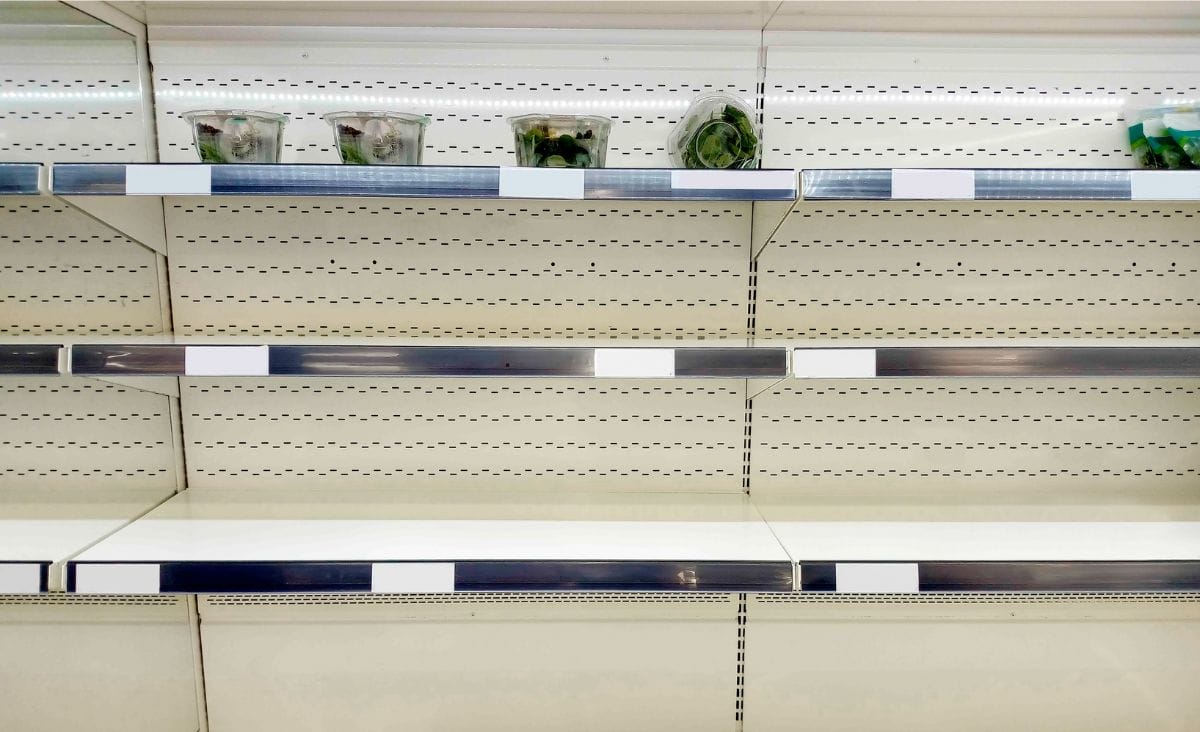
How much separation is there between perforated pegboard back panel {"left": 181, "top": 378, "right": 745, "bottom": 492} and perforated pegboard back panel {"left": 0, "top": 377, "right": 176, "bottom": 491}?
0.26ft

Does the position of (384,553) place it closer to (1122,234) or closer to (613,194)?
(613,194)

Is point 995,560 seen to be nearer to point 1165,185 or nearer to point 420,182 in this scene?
point 1165,185

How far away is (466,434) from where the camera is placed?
1776 mm

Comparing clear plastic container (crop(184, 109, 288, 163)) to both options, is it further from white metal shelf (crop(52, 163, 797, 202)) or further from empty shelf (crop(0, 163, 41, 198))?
empty shelf (crop(0, 163, 41, 198))

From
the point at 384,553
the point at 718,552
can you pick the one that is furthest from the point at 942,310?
the point at 384,553

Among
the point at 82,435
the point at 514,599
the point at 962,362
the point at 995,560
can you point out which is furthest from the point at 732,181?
the point at 82,435

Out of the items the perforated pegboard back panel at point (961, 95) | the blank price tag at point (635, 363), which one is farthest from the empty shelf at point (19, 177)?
the perforated pegboard back panel at point (961, 95)

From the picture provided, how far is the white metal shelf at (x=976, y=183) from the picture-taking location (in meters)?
1.29

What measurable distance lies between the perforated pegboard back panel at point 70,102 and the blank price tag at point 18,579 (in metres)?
0.91

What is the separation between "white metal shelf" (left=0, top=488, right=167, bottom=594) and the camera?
130 cm

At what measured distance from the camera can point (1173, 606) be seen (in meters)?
1.83

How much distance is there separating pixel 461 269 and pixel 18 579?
1.05 m

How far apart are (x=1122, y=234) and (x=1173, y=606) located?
966 mm

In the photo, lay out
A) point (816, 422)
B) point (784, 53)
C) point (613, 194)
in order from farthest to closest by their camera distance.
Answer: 1. point (816, 422)
2. point (784, 53)
3. point (613, 194)
